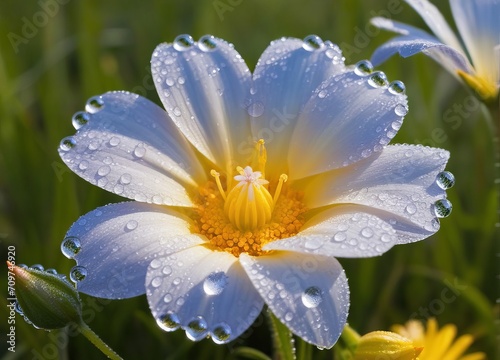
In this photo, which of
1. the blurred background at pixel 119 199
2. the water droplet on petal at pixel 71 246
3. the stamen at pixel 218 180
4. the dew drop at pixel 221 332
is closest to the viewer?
the dew drop at pixel 221 332

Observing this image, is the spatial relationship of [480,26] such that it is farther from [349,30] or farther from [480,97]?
[349,30]

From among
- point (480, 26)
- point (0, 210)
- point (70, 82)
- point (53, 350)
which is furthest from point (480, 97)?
point (70, 82)

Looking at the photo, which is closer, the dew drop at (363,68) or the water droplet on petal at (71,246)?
the water droplet on petal at (71,246)

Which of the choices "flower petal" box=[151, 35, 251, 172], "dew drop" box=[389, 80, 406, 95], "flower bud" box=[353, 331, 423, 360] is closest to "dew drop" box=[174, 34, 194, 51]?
"flower petal" box=[151, 35, 251, 172]

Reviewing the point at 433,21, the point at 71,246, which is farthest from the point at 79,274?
the point at 433,21

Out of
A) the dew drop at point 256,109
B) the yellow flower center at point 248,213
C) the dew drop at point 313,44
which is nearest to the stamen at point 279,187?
the yellow flower center at point 248,213

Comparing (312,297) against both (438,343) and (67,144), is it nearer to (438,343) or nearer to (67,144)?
(67,144)

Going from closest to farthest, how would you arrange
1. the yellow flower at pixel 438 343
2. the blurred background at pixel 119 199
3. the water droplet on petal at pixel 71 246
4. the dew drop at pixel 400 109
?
1. the water droplet on petal at pixel 71 246
2. the dew drop at pixel 400 109
3. the yellow flower at pixel 438 343
4. the blurred background at pixel 119 199

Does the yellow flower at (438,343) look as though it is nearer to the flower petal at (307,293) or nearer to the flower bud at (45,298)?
the flower petal at (307,293)
